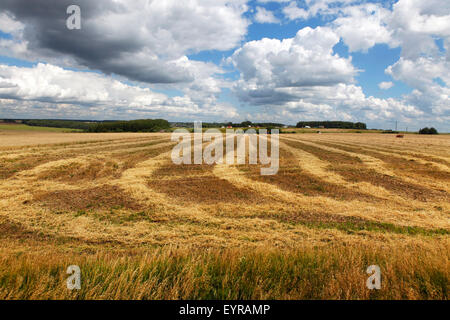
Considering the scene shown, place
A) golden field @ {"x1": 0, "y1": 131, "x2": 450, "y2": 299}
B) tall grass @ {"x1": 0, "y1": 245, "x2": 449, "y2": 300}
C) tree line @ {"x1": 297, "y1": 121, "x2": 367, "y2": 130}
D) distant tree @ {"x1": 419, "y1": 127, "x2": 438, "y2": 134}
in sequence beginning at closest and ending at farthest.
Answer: tall grass @ {"x1": 0, "y1": 245, "x2": 449, "y2": 300}
golden field @ {"x1": 0, "y1": 131, "x2": 450, "y2": 299}
distant tree @ {"x1": 419, "y1": 127, "x2": 438, "y2": 134}
tree line @ {"x1": 297, "y1": 121, "x2": 367, "y2": 130}

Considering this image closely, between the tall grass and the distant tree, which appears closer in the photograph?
the tall grass

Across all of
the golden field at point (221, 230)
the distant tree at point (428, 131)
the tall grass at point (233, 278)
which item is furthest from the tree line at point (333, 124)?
the tall grass at point (233, 278)

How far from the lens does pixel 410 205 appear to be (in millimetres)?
10617

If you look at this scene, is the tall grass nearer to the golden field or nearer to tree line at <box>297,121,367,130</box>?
the golden field

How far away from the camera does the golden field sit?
12.4 ft

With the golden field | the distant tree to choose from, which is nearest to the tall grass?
the golden field

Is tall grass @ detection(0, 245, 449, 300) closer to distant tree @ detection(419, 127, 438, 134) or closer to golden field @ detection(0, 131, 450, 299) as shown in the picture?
golden field @ detection(0, 131, 450, 299)

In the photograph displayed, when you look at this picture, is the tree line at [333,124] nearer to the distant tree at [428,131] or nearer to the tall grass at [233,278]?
the distant tree at [428,131]

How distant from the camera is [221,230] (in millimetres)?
7887

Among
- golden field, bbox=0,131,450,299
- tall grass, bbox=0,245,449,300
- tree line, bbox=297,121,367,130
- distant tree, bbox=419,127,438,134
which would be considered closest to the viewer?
tall grass, bbox=0,245,449,300

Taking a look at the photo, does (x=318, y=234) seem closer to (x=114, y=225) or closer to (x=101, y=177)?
(x=114, y=225)

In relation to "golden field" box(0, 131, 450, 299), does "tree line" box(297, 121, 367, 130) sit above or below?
above
